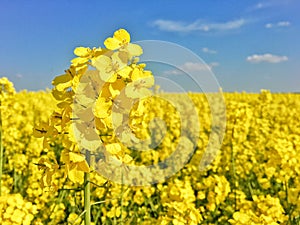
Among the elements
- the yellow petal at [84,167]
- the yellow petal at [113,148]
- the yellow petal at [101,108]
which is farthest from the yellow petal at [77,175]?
the yellow petal at [101,108]

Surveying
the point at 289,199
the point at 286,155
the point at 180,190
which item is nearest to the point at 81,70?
the point at 180,190

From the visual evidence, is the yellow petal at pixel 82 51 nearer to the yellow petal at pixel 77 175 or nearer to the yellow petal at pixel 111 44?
the yellow petal at pixel 111 44

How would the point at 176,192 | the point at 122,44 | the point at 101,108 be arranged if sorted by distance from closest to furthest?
the point at 101,108 < the point at 122,44 < the point at 176,192

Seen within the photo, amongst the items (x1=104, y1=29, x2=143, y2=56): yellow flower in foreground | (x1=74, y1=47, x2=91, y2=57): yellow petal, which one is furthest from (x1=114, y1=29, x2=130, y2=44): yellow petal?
(x1=74, y1=47, x2=91, y2=57): yellow petal

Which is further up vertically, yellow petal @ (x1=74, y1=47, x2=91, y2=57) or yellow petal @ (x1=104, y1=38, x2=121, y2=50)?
yellow petal @ (x1=104, y1=38, x2=121, y2=50)

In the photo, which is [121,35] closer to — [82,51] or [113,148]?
[82,51]

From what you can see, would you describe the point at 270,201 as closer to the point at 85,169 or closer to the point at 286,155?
the point at 286,155

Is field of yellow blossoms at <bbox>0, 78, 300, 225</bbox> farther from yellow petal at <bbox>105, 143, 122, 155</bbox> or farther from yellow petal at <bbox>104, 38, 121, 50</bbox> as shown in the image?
yellow petal at <bbox>104, 38, 121, 50</bbox>

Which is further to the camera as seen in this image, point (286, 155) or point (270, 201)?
point (286, 155)

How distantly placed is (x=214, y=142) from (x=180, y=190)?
10.7 feet

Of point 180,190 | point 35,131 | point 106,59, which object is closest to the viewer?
point 106,59

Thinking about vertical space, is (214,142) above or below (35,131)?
above

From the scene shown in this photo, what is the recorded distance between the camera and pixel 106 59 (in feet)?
5.24

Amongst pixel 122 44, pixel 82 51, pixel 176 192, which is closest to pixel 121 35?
pixel 122 44
